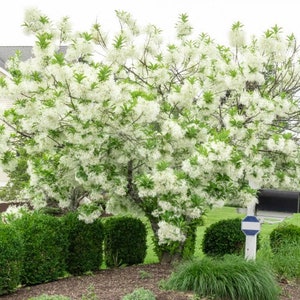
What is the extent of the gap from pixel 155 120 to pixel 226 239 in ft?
10.5

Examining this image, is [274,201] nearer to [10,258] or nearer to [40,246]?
[40,246]

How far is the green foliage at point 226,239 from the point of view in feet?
34.1

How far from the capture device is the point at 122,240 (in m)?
9.73

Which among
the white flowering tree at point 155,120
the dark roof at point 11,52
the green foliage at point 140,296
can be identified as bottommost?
the green foliage at point 140,296

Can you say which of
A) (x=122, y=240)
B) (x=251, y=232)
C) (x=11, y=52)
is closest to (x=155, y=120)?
Answer: (x=251, y=232)

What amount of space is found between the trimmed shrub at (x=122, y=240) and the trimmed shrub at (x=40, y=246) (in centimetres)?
145

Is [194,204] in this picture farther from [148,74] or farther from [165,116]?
[148,74]

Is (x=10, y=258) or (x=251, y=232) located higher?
(x=251, y=232)

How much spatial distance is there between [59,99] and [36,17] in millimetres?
1941

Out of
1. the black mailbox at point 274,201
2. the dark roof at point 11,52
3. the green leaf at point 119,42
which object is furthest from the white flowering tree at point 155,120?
the dark roof at point 11,52

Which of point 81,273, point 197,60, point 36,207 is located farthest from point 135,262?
point 197,60

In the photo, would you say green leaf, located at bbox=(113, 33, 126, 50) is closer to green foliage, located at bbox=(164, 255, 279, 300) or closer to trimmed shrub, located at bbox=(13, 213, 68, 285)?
trimmed shrub, located at bbox=(13, 213, 68, 285)

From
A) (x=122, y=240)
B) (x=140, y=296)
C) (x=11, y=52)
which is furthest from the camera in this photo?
(x=11, y=52)

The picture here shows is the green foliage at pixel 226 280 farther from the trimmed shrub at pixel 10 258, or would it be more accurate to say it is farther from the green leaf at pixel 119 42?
the green leaf at pixel 119 42
